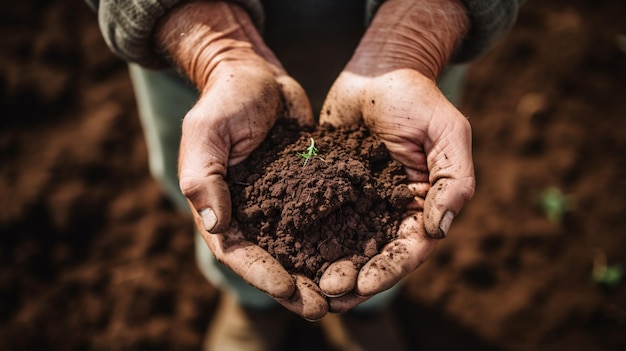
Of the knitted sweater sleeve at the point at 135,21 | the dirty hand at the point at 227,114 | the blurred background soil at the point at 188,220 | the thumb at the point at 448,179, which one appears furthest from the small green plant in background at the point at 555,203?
the knitted sweater sleeve at the point at 135,21

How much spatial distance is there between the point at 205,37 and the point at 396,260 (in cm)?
112

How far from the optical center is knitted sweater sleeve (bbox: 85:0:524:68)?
5.77ft

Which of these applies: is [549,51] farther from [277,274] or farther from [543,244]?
[277,274]

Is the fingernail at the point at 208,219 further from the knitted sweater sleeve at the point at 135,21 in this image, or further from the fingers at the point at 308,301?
the knitted sweater sleeve at the point at 135,21

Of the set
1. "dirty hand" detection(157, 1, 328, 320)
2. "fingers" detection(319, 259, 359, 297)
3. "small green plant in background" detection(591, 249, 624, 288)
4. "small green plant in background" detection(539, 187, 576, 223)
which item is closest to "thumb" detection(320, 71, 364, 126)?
"dirty hand" detection(157, 1, 328, 320)

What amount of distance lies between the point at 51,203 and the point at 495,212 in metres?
3.04

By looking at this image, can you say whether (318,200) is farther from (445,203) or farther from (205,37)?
(205,37)

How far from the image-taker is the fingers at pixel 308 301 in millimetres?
1576

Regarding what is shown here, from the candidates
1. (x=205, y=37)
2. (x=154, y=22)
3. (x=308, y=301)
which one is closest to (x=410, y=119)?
(x=308, y=301)

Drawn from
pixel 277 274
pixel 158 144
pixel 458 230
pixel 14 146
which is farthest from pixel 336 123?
pixel 14 146

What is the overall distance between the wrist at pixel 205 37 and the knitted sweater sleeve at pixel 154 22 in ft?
0.15

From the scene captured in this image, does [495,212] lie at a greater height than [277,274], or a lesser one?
lesser

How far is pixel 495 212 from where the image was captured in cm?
338

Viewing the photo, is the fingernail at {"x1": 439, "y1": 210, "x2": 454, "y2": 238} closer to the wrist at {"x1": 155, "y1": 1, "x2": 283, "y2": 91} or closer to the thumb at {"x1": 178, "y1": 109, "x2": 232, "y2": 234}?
the thumb at {"x1": 178, "y1": 109, "x2": 232, "y2": 234}
